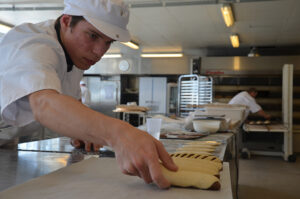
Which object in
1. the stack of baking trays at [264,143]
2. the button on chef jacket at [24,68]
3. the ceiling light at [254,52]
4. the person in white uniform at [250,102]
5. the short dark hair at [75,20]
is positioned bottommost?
the stack of baking trays at [264,143]

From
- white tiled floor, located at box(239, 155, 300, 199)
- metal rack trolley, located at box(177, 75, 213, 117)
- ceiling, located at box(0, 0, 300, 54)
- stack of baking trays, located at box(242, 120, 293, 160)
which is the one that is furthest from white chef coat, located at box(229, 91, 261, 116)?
ceiling, located at box(0, 0, 300, 54)

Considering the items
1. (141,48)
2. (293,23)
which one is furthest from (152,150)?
(141,48)

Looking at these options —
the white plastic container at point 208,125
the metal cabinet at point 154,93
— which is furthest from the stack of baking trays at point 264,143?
the white plastic container at point 208,125

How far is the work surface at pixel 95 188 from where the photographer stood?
69 centimetres

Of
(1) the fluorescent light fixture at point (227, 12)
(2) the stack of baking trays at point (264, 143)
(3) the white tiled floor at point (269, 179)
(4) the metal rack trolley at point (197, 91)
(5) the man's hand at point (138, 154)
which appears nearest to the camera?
(5) the man's hand at point (138, 154)

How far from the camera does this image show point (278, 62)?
25.1 ft

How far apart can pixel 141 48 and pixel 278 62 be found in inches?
146

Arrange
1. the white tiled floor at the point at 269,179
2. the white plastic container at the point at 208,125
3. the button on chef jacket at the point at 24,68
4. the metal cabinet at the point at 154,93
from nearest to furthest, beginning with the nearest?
the button on chef jacket at the point at 24,68 → the white plastic container at the point at 208,125 → the white tiled floor at the point at 269,179 → the metal cabinet at the point at 154,93

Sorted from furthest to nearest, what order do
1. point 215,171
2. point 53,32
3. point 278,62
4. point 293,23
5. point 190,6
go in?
1. point 278,62
2. point 293,23
3. point 190,6
4. point 53,32
5. point 215,171

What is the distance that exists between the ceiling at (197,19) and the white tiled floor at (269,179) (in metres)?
2.60

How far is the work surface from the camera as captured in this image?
0.69 m

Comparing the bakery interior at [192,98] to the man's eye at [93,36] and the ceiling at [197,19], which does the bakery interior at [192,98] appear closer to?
the ceiling at [197,19]

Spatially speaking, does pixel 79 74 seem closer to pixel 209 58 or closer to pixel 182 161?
pixel 182 161

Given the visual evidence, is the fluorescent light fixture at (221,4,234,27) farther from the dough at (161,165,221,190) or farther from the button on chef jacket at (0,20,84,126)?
the dough at (161,165,221,190)
